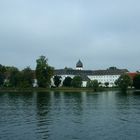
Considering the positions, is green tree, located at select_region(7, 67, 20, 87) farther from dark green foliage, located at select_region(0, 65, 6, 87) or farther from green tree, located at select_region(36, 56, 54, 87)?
green tree, located at select_region(36, 56, 54, 87)

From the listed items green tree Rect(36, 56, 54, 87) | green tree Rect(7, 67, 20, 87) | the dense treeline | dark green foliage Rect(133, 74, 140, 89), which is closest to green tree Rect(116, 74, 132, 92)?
the dense treeline

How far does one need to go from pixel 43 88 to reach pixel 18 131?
11759cm

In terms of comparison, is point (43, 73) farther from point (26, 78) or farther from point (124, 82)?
point (124, 82)

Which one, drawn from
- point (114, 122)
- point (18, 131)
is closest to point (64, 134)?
point (18, 131)

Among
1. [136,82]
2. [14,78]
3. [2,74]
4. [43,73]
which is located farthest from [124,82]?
[2,74]

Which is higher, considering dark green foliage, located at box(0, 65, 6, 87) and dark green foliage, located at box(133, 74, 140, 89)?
dark green foliage, located at box(0, 65, 6, 87)

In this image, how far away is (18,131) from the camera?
33812 millimetres

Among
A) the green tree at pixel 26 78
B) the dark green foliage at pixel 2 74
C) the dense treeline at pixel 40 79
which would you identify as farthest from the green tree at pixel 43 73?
the dark green foliage at pixel 2 74

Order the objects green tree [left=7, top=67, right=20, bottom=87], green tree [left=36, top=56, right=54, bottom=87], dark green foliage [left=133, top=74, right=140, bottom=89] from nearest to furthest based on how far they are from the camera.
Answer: green tree [left=36, top=56, right=54, bottom=87], green tree [left=7, top=67, right=20, bottom=87], dark green foliage [left=133, top=74, right=140, bottom=89]

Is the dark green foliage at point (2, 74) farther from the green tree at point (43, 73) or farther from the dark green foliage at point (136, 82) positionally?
the dark green foliage at point (136, 82)

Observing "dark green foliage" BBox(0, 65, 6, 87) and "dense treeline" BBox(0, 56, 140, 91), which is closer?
"dense treeline" BBox(0, 56, 140, 91)

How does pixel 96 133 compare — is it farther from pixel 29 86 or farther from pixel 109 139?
pixel 29 86

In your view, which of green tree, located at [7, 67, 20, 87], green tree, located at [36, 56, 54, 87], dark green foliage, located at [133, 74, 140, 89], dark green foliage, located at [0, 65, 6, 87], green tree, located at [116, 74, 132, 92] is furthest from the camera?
dark green foliage, located at [0, 65, 6, 87]

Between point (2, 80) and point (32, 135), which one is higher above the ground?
point (2, 80)
